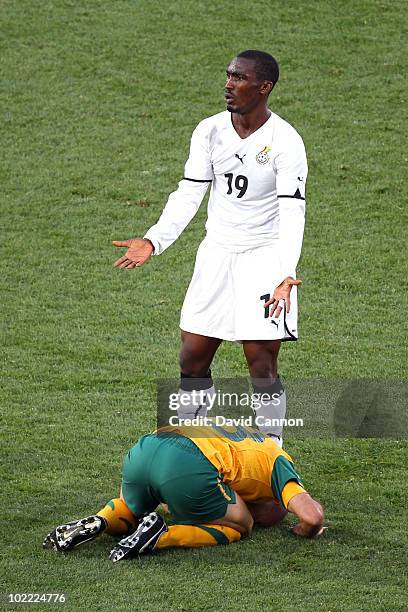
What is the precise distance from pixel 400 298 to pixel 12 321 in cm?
254

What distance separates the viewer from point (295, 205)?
5227mm

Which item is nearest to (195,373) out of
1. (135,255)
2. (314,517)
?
(135,255)

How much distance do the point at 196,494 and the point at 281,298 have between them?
861 mm

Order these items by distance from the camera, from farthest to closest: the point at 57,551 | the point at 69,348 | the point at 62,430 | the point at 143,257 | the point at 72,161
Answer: the point at 72,161, the point at 69,348, the point at 62,430, the point at 143,257, the point at 57,551

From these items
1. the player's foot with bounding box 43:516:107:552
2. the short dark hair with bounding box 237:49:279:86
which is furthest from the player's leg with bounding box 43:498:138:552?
the short dark hair with bounding box 237:49:279:86

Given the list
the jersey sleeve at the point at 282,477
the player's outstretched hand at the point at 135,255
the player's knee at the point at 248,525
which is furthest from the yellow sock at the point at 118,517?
the player's outstretched hand at the point at 135,255

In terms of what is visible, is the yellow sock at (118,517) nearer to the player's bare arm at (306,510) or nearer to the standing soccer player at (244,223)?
the player's bare arm at (306,510)

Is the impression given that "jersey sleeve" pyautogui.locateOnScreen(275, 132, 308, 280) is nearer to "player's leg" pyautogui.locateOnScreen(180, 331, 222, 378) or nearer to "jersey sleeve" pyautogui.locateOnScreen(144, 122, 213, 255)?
"jersey sleeve" pyautogui.locateOnScreen(144, 122, 213, 255)

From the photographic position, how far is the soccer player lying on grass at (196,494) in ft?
15.9

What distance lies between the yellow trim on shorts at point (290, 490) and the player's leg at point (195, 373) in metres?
0.83

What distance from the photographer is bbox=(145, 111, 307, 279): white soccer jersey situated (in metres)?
5.25

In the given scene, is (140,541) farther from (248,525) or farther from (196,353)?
(196,353)

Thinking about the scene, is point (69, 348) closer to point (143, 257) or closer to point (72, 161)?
point (143, 257)

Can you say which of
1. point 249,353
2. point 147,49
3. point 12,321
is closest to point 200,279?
point 249,353
